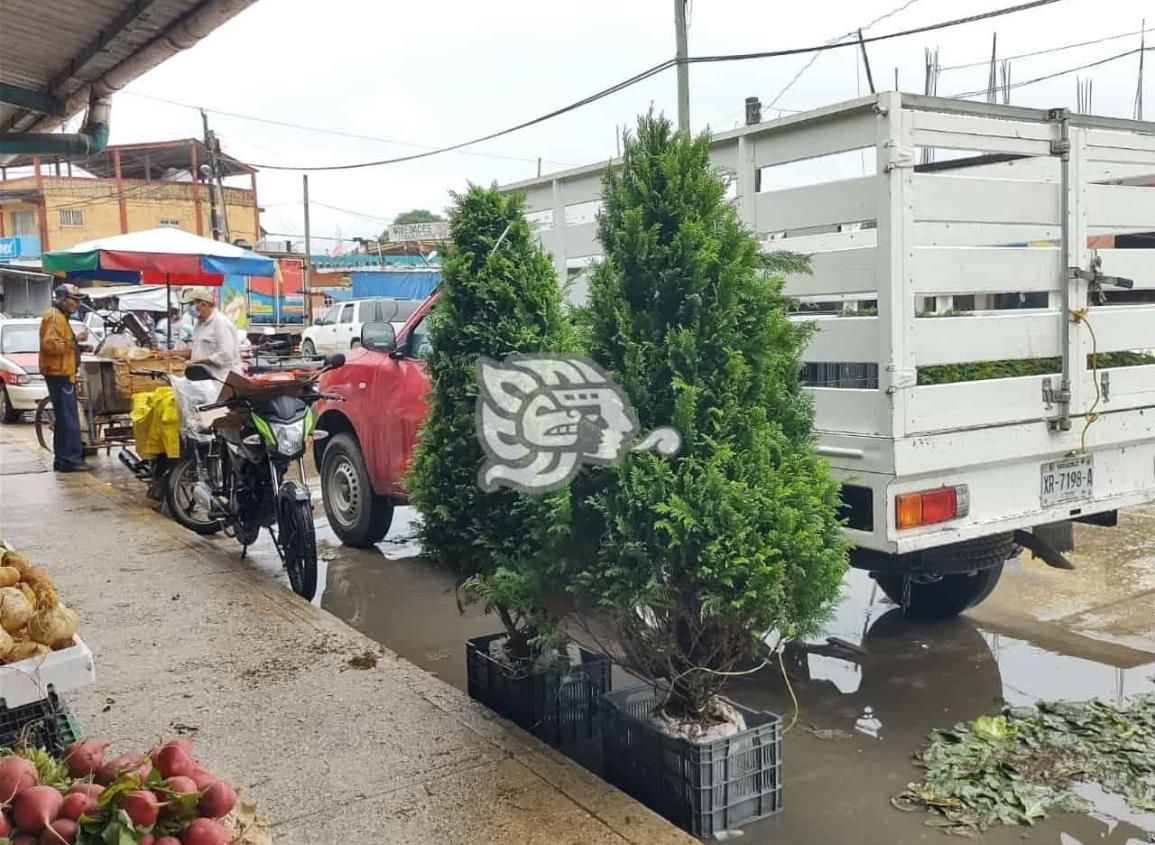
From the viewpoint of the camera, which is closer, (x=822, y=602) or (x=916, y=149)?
(x=822, y=602)

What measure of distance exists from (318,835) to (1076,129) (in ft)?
13.7

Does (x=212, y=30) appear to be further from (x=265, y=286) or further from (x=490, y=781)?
(x=265, y=286)

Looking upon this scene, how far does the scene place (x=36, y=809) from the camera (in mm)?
1836

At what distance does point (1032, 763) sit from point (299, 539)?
3.89 meters

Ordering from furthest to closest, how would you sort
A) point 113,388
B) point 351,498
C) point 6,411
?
point 6,411 → point 113,388 → point 351,498

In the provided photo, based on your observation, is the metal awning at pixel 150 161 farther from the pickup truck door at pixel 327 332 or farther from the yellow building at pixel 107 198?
the pickup truck door at pixel 327 332

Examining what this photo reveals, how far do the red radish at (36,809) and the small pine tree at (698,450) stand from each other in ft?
5.61

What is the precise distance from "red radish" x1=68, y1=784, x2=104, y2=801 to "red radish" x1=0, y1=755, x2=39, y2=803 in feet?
0.25

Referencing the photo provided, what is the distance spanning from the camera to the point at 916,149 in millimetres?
3947

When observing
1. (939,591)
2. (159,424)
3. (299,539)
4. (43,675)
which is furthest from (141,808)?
(159,424)

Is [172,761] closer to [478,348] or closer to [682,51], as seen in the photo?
[478,348]

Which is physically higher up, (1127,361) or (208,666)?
(1127,361)

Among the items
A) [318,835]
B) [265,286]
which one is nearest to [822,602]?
[318,835]

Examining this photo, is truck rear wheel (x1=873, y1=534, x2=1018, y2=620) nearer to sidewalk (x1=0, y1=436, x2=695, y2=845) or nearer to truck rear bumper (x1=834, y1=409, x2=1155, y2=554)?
truck rear bumper (x1=834, y1=409, x2=1155, y2=554)
